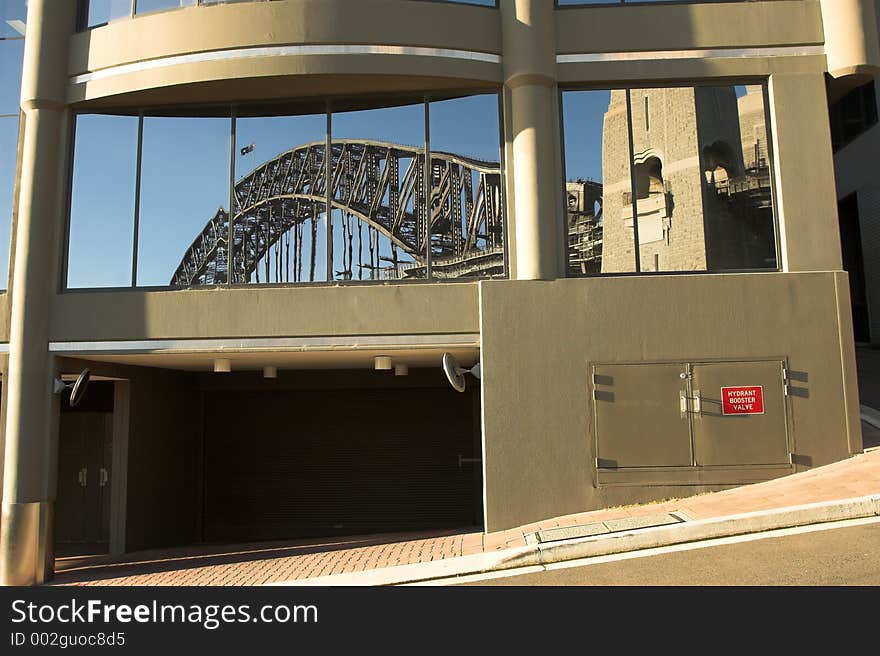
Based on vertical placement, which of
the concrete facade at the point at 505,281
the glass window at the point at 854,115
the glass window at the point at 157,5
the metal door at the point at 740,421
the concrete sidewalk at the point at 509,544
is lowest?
the concrete sidewalk at the point at 509,544

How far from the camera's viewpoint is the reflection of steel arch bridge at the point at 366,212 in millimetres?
11094

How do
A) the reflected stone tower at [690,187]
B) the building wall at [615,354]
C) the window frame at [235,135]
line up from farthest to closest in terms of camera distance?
the window frame at [235,135] → the reflected stone tower at [690,187] → the building wall at [615,354]

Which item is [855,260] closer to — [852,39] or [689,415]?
[852,39]

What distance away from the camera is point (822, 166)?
1080cm

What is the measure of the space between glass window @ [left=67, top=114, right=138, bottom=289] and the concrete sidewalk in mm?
4599

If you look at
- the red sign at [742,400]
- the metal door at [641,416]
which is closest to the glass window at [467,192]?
the metal door at [641,416]

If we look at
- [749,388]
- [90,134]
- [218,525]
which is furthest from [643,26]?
[218,525]

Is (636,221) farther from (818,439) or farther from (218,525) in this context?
(218,525)

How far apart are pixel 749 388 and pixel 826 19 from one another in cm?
550

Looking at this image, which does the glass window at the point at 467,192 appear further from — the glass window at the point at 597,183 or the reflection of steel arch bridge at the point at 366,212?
the glass window at the point at 597,183

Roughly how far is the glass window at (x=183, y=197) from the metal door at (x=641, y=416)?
586cm

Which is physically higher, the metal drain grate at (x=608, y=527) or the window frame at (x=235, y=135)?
the window frame at (x=235, y=135)

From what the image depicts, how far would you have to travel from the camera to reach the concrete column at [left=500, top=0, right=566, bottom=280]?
1069 centimetres

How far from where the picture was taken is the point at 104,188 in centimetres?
1160
